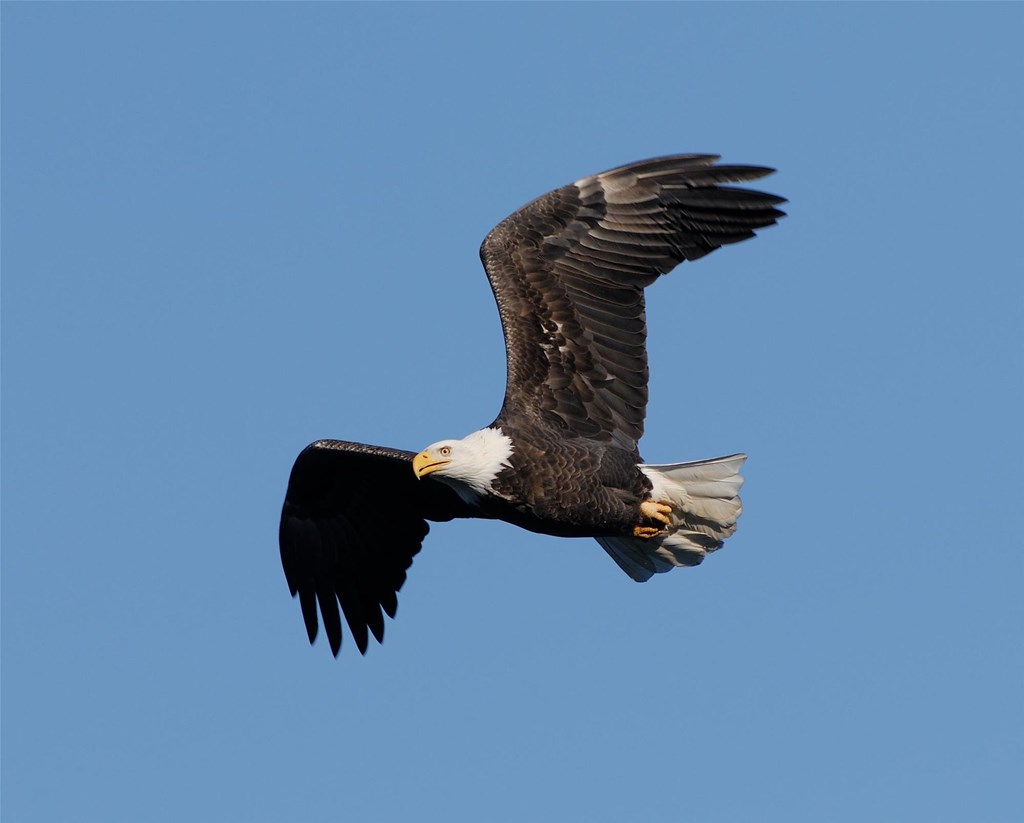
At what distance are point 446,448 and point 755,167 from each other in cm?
260

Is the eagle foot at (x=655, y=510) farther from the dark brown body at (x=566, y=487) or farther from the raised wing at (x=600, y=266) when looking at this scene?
the raised wing at (x=600, y=266)

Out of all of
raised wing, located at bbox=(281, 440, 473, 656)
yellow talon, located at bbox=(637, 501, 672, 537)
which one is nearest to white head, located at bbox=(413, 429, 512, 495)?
yellow talon, located at bbox=(637, 501, 672, 537)

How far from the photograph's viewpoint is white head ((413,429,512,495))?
32.3 ft

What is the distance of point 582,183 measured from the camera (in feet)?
35.6

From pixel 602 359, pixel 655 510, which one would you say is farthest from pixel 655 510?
pixel 602 359

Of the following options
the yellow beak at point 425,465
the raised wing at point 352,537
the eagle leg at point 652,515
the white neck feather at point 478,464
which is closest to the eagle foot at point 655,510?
the eagle leg at point 652,515

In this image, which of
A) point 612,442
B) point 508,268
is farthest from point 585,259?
point 612,442

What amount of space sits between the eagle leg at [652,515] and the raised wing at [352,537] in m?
1.57

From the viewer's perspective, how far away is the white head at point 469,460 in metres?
9.85

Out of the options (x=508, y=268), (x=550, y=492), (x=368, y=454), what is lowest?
(x=550, y=492)

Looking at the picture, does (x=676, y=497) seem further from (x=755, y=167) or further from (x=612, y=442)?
(x=755, y=167)

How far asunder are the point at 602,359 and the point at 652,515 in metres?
0.98

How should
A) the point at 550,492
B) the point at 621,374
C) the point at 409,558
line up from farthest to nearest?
the point at 409,558, the point at 621,374, the point at 550,492

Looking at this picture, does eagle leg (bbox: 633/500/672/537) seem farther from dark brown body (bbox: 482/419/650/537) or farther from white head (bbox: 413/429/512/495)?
white head (bbox: 413/429/512/495)
